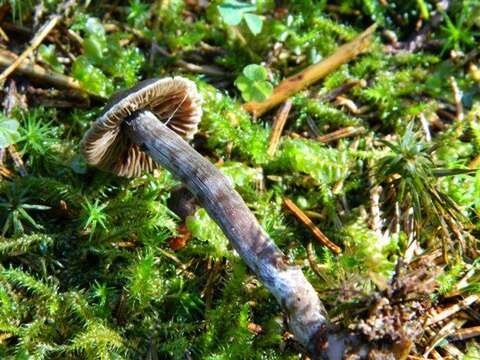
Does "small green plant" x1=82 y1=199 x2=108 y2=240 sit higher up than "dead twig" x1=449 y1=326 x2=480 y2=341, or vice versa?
"small green plant" x1=82 y1=199 x2=108 y2=240

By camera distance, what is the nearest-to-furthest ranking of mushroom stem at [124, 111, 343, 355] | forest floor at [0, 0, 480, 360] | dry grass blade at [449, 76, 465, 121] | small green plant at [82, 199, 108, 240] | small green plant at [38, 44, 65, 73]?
mushroom stem at [124, 111, 343, 355] → forest floor at [0, 0, 480, 360] → small green plant at [82, 199, 108, 240] → small green plant at [38, 44, 65, 73] → dry grass blade at [449, 76, 465, 121]

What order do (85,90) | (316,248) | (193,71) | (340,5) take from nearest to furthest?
(316,248)
(85,90)
(193,71)
(340,5)

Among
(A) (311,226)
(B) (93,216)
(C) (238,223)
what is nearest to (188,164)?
(C) (238,223)

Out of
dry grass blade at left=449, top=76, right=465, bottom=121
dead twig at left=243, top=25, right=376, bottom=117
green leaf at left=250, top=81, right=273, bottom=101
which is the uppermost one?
green leaf at left=250, top=81, right=273, bottom=101

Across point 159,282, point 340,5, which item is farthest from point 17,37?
point 340,5

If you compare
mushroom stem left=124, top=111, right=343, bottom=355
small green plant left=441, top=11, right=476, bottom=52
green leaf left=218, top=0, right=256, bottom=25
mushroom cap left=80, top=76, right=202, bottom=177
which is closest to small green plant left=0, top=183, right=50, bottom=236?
mushroom cap left=80, top=76, right=202, bottom=177

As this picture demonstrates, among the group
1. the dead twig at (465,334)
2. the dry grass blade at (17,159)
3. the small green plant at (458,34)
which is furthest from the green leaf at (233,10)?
the dead twig at (465,334)

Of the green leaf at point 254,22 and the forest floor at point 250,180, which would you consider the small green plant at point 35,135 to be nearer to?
the forest floor at point 250,180

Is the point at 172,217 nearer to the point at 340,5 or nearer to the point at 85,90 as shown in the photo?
the point at 85,90

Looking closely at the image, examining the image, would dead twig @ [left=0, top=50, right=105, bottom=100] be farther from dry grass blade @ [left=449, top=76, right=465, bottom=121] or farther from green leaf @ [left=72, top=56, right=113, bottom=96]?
dry grass blade @ [left=449, top=76, right=465, bottom=121]
